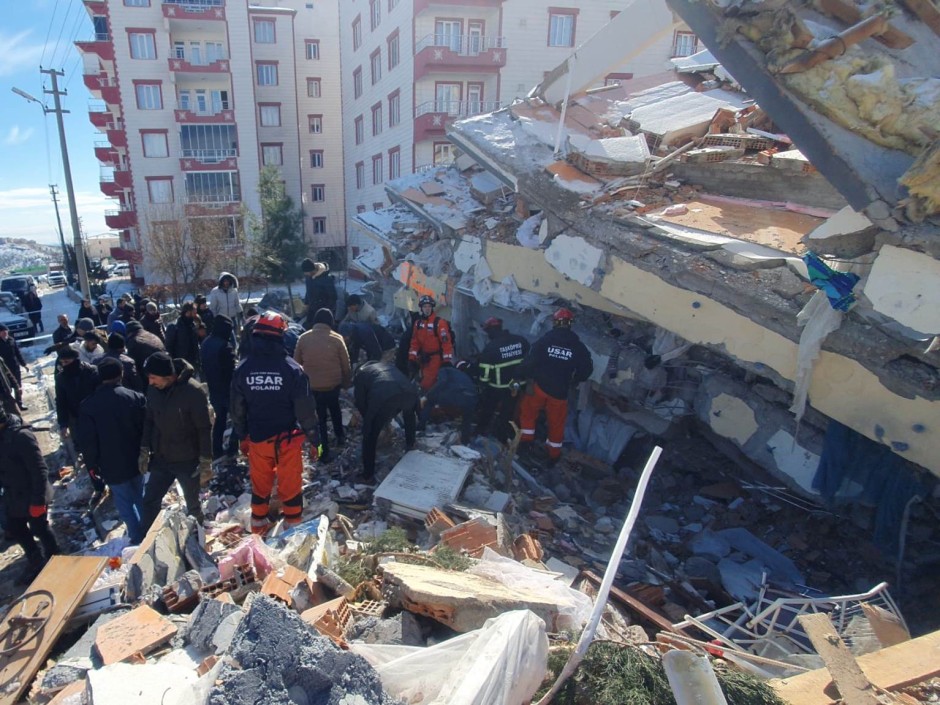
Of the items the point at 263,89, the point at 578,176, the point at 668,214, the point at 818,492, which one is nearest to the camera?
the point at 818,492

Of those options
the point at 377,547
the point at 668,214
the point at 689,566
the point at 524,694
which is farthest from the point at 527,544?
the point at 668,214

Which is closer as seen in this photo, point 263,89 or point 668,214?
point 668,214

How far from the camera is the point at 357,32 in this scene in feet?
78.9

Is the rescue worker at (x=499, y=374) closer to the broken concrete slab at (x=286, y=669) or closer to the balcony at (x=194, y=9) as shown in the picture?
the broken concrete slab at (x=286, y=669)

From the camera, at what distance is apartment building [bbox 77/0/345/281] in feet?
75.0

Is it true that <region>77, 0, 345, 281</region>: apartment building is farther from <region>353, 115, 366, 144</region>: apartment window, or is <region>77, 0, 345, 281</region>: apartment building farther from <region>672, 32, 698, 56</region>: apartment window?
<region>672, 32, 698, 56</region>: apartment window

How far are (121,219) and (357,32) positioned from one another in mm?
13342

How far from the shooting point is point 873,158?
3.64m

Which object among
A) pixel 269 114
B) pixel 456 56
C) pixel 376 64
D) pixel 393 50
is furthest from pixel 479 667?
pixel 269 114

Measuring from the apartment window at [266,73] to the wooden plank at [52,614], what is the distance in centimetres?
2938

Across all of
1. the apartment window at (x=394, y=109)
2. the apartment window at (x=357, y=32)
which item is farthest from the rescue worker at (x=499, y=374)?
the apartment window at (x=357, y=32)

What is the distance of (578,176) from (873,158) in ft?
10.9

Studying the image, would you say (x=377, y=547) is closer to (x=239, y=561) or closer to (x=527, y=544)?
(x=239, y=561)

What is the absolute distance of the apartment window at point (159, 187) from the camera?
78.4ft
